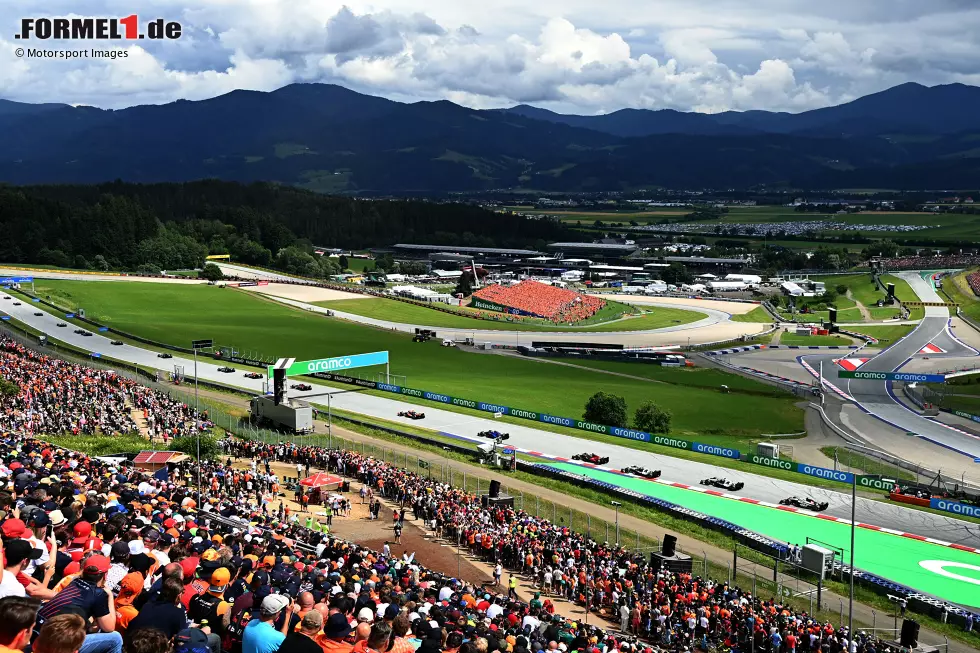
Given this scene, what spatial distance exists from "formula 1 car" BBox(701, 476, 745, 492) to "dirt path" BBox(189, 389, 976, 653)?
9.87 metres

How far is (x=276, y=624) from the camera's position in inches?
421

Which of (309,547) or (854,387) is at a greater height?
(309,547)

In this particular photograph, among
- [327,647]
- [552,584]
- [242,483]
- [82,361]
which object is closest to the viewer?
[327,647]

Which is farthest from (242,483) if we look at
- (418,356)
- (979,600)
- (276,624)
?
(418,356)

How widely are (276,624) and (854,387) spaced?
81.7 meters

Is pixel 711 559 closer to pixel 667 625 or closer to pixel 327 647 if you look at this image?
pixel 667 625

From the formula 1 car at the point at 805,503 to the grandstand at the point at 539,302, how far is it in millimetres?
87035

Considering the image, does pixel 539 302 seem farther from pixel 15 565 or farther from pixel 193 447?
pixel 15 565

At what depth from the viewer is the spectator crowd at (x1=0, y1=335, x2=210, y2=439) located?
125 ft

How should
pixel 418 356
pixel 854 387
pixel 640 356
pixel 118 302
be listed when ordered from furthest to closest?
1. pixel 118 302
2. pixel 640 356
3. pixel 418 356
4. pixel 854 387

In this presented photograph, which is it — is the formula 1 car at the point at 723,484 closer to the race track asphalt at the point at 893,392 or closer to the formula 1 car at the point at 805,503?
the formula 1 car at the point at 805,503

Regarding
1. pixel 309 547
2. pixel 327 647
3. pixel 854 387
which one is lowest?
pixel 854 387

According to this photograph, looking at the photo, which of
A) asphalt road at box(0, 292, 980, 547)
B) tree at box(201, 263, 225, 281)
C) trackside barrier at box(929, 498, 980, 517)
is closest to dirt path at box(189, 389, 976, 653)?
asphalt road at box(0, 292, 980, 547)

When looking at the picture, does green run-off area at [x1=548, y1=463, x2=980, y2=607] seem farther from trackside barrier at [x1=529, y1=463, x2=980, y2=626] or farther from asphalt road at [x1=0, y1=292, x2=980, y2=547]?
trackside barrier at [x1=529, y1=463, x2=980, y2=626]
